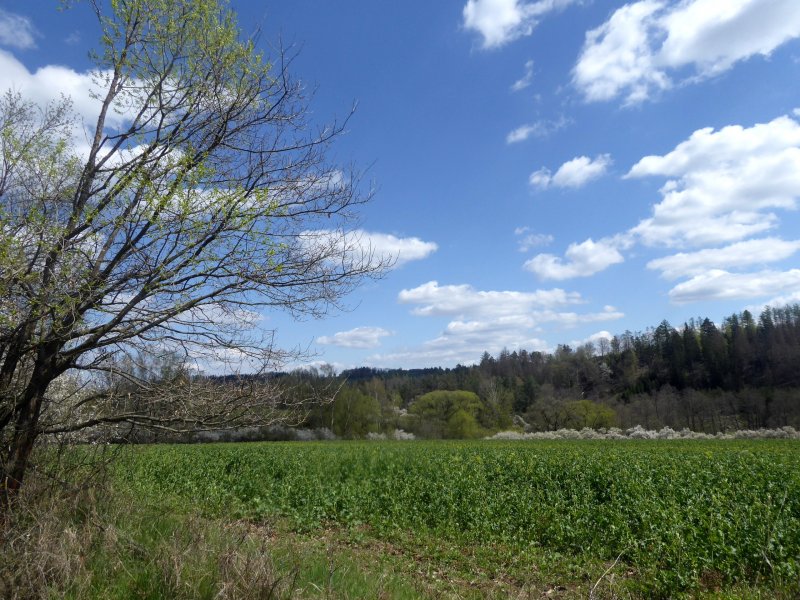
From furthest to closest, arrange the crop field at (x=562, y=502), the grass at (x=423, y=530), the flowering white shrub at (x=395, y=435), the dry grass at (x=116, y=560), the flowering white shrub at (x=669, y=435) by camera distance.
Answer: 1. the flowering white shrub at (x=395, y=435)
2. the flowering white shrub at (x=669, y=435)
3. the crop field at (x=562, y=502)
4. the grass at (x=423, y=530)
5. the dry grass at (x=116, y=560)

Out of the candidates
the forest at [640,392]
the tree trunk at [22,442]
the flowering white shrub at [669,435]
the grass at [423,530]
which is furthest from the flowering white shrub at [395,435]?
the tree trunk at [22,442]

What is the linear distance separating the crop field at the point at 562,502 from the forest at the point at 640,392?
1278 inches

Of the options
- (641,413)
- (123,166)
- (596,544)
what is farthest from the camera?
(641,413)

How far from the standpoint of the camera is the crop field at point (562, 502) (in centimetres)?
739

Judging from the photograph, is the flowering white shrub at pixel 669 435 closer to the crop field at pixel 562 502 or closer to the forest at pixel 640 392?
the forest at pixel 640 392

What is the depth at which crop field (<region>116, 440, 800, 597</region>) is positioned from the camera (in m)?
7.39

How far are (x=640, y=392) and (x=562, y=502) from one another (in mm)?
Answer: 82115

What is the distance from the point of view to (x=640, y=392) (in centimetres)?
8581

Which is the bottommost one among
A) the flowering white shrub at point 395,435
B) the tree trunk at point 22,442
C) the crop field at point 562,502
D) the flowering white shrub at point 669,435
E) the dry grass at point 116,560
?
the flowering white shrub at point 395,435

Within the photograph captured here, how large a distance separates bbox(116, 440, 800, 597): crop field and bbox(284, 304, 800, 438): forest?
3247 centimetres

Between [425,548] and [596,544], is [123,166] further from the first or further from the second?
[596,544]

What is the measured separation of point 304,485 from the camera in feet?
50.9

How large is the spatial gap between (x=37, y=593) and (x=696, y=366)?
95.8 meters

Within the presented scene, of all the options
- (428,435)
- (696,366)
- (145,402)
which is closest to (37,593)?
(145,402)
